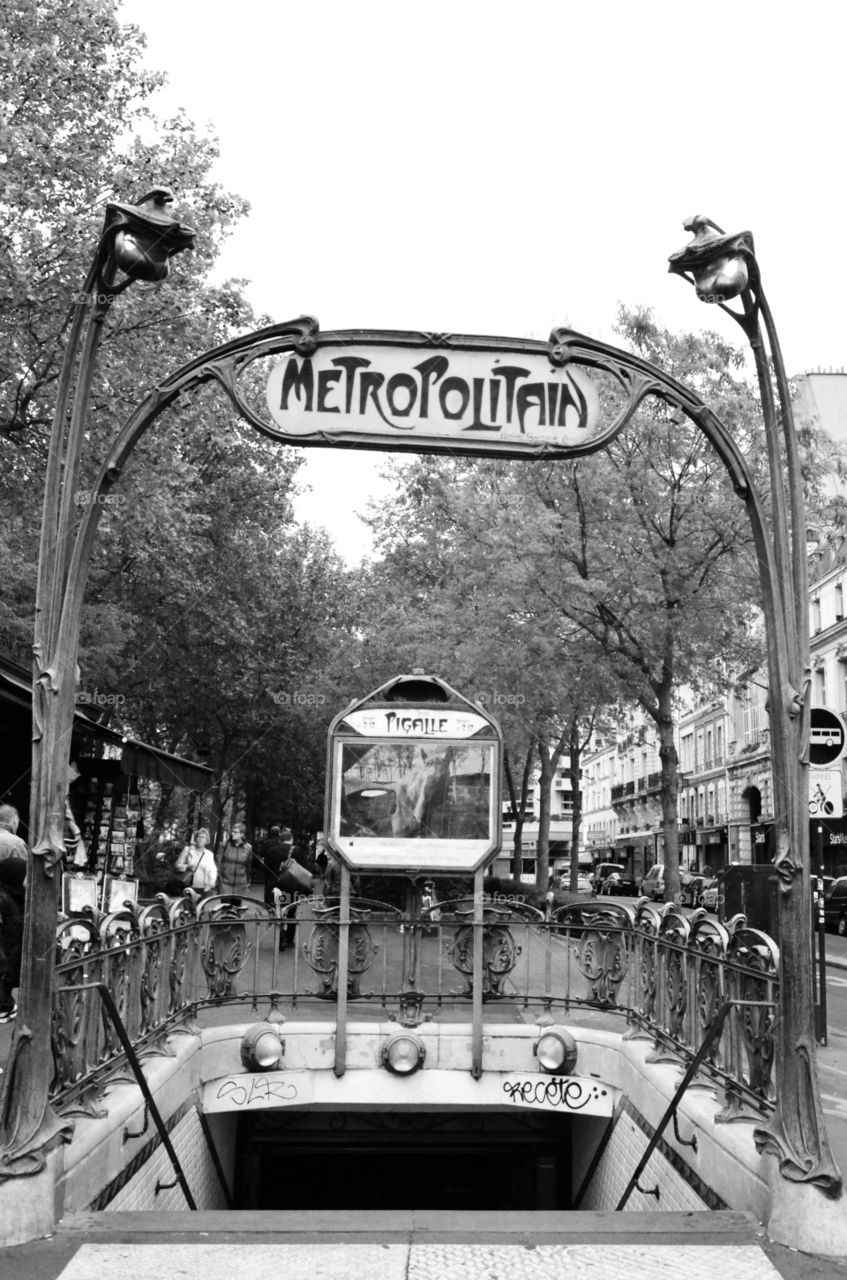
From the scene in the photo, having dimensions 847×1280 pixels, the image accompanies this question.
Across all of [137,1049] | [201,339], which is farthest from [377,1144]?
[201,339]

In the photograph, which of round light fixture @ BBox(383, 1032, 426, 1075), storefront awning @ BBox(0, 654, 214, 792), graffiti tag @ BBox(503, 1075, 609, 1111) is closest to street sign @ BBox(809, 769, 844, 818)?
graffiti tag @ BBox(503, 1075, 609, 1111)

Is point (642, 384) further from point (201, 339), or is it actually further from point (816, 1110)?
point (201, 339)

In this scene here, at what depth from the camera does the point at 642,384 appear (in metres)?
6.04

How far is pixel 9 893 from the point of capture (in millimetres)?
9234

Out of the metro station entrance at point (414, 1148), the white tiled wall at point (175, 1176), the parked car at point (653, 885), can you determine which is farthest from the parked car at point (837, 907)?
the white tiled wall at point (175, 1176)

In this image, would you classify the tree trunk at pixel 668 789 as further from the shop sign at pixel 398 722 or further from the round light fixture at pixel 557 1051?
Result: the shop sign at pixel 398 722

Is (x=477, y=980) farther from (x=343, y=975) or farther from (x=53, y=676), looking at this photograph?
(x=53, y=676)

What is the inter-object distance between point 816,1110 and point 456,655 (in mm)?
23309

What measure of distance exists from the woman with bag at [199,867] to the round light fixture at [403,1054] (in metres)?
7.24

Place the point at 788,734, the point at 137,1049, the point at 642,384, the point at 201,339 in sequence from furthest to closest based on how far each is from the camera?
the point at 201,339 → the point at 137,1049 → the point at 642,384 → the point at 788,734

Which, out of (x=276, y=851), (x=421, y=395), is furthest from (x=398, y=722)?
(x=276, y=851)

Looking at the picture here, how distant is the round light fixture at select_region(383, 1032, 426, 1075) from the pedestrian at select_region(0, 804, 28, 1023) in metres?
3.01

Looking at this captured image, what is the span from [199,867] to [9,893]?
7.54 meters

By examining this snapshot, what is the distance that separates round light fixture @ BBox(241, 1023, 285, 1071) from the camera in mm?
9391
